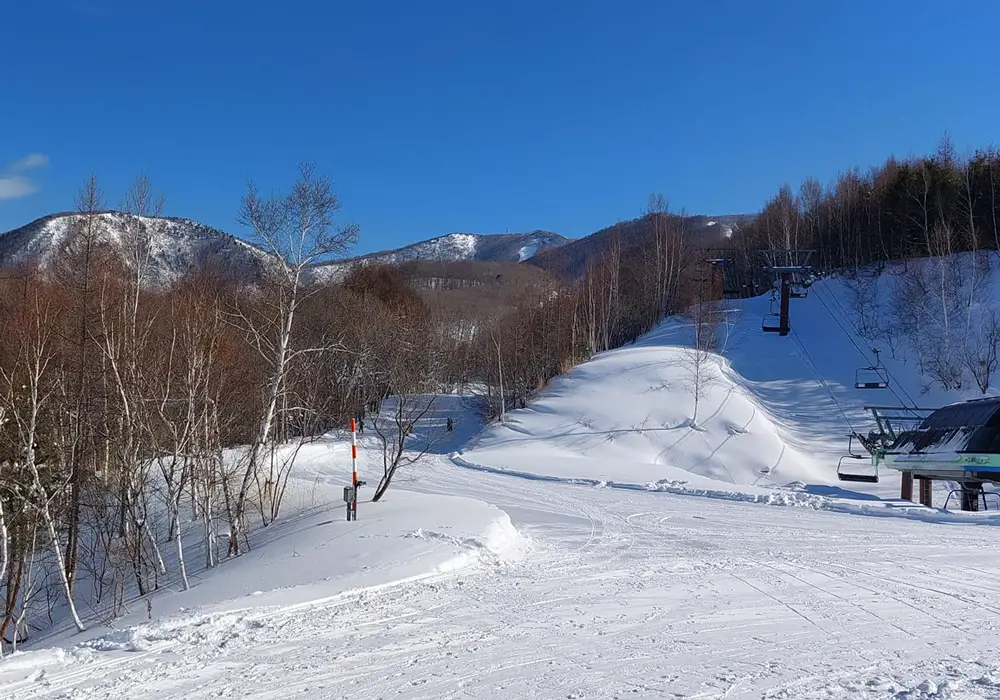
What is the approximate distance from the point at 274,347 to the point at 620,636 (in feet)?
38.9

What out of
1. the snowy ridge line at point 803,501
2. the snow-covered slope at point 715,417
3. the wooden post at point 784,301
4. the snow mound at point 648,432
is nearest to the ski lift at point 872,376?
the snow-covered slope at point 715,417

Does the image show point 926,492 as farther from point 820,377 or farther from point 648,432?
point 820,377

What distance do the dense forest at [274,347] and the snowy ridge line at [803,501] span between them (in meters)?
5.53

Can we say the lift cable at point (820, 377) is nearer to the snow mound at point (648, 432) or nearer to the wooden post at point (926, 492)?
the snow mound at point (648, 432)

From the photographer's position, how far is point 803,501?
15891mm

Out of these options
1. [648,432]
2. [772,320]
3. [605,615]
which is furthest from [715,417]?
[605,615]

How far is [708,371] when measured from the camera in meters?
35.7

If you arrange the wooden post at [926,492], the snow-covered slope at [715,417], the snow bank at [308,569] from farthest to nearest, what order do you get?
the snow-covered slope at [715,417] < the wooden post at [926,492] < the snow bank at [308,569]

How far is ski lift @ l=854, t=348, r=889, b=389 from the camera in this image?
37.7 meters

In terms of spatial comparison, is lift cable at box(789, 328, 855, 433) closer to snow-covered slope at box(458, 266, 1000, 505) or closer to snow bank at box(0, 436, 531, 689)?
snow-covered slope at box(458, 266, 1000, 505)

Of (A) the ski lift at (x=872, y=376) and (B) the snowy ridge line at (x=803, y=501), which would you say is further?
(A) the ski lift at (x=872, y=376)

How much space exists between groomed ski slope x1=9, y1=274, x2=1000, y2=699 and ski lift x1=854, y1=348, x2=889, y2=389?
79.3 feet

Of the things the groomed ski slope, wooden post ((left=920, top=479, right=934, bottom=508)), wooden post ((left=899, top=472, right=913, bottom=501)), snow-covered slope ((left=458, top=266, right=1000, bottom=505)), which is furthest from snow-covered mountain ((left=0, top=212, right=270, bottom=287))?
wooden post ((left=899, top=472, right=913, bottom=501))

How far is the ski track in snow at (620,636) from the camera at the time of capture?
5344 millimetres
